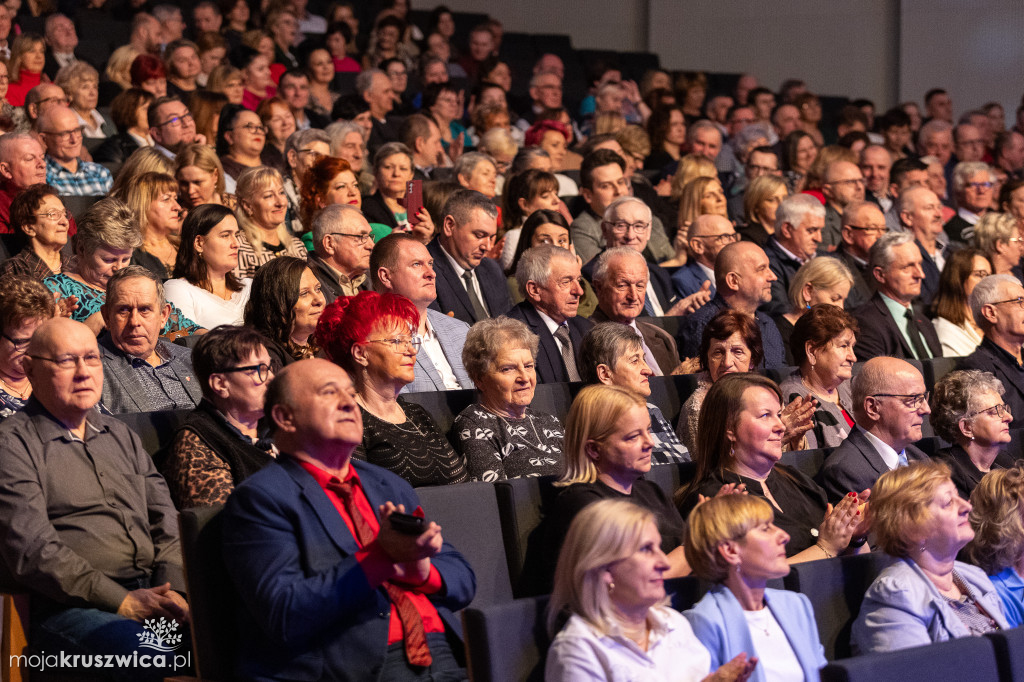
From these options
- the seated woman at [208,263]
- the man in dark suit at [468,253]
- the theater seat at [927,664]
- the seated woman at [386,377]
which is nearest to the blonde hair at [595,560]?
the theater seat at [927,664]

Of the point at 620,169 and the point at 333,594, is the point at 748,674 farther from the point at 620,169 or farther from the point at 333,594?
the point at 620,169

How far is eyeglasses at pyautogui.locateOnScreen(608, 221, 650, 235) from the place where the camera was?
14.6ft

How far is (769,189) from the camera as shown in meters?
5.14

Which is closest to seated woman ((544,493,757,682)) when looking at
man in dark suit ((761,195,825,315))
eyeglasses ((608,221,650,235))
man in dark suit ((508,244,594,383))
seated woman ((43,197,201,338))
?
man in dark suit ((508,244,594,383))

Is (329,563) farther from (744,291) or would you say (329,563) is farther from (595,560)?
(744,291)

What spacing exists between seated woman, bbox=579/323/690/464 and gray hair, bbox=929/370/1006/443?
0.66 m

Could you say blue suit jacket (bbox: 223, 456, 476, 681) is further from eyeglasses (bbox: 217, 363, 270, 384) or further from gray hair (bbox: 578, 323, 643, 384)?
gray hair (bbox: 578, 323, 643, 384)

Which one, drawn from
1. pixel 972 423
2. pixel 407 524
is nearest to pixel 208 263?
pixel 407 524

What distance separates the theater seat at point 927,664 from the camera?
175cm

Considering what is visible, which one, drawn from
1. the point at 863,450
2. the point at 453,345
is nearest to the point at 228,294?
the point at 453,345

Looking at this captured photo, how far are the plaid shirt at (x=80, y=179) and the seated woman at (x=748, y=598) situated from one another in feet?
9.89

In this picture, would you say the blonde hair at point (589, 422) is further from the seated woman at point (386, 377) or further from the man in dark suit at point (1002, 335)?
the man in dark suit at point (1002, 335)

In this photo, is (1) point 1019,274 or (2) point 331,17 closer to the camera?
(1) point 1019,274

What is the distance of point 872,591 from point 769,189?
123 inches
